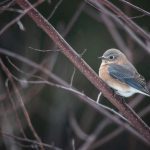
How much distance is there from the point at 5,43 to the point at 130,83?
2.96 m

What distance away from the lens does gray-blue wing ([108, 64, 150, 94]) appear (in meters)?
5.20

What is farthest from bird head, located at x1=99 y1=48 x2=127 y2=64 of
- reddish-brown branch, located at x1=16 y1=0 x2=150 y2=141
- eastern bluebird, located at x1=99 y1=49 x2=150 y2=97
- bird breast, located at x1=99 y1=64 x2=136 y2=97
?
reddish-brown branch, located at x1=16 y1=0 x2=150 y2=141

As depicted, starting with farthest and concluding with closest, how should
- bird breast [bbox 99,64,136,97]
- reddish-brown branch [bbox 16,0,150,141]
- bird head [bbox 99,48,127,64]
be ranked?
bird head [bbox 99,48,127,64]
bird breast [bbox 99,64,136,97]
reddish-brown branch [bbox 16,0,150,141]

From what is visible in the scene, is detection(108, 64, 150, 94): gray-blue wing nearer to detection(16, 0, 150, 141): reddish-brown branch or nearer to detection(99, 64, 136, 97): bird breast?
detection(99, 64, 136, 97): bird breast

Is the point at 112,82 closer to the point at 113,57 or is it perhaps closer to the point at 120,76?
the point at 120,76

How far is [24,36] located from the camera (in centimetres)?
768

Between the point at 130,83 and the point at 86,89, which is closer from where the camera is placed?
the point at 130,83

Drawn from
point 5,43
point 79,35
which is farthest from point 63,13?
point 5,43

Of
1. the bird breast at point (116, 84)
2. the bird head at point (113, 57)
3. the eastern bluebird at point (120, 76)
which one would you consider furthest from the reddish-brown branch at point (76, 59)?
the bird head at point (113, 57)

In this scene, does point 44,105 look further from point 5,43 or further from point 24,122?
point 5,43

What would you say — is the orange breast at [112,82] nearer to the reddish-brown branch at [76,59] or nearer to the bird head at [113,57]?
the bird head at [113,57]

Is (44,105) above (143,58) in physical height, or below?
below

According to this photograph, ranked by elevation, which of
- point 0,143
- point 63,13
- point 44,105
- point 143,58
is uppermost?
point 63,13

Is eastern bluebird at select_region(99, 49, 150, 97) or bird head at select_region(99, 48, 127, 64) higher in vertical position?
bird head at select_region(99, 48, 127, 64)
